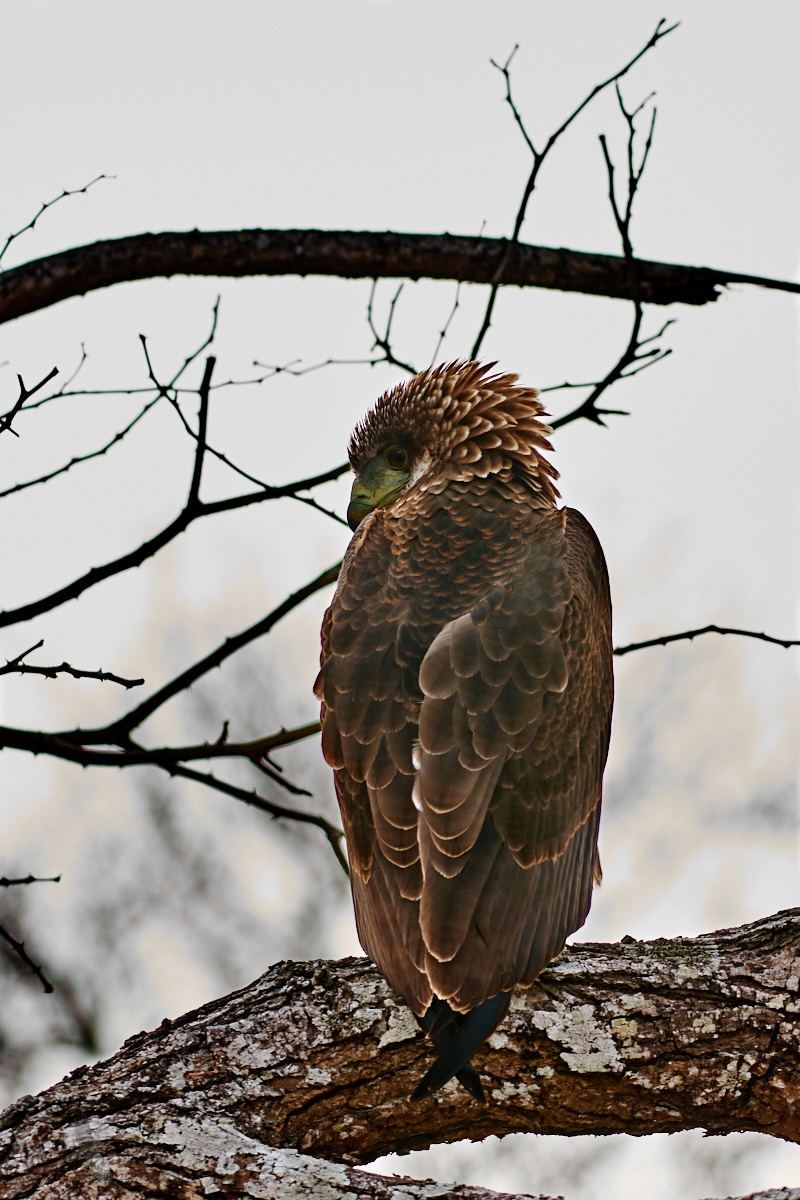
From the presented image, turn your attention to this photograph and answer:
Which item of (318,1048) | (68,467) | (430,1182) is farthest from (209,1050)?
(68,467)

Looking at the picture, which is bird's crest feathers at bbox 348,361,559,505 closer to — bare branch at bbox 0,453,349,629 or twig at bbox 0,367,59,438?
bare branch at bbox 0,453,349,629

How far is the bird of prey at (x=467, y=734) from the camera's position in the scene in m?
3.19

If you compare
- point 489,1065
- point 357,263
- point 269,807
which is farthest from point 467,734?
point 357,263

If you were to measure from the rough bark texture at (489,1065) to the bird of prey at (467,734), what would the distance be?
0.22m

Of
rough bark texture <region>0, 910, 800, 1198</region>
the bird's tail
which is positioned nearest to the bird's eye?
rough bark texture <region>0, 910, 800, 1198</region>

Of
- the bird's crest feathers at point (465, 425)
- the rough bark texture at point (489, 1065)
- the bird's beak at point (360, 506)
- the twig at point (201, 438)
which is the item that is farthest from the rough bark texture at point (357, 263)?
the rough bark texture at point (489, 1065)

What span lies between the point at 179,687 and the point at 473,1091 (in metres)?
2.22

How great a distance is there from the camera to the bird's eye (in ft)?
15.5

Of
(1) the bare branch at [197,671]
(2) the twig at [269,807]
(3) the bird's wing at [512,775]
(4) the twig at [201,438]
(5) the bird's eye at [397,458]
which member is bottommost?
(3) the bird's wing at [512,775]

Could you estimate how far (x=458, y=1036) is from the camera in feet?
9.99

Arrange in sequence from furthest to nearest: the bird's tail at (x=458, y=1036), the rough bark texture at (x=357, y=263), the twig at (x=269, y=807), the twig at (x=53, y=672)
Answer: the rough bark texture at (x=357, y=263), the twig at (x=269, y=807), the twig at (x=53, y=672), the bird's tail at (x=458, y=1036)

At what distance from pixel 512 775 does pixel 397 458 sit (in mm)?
1673

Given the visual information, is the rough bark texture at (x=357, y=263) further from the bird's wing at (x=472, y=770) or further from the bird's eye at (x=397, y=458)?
the bird's wing at (x=472, y=770)

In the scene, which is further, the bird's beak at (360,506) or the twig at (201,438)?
the twig at (201,438)
